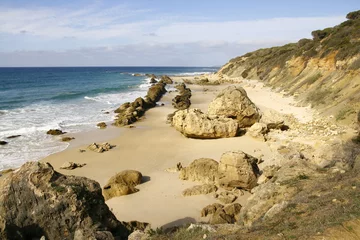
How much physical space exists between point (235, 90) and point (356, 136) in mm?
8780

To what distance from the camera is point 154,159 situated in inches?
669

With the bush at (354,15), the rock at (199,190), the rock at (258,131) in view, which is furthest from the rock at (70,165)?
the bush at (354,15)

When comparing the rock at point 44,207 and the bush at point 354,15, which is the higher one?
the bush at point 354,15

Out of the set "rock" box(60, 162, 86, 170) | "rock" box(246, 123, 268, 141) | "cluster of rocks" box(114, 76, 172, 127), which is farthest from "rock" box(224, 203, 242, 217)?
"cluster of rocks" box(114, 76, 172, 127)

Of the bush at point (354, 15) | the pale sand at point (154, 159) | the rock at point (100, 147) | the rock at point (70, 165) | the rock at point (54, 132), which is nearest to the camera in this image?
the pale sand at point (154, 159)

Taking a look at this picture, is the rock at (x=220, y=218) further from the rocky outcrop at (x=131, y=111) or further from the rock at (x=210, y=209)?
the rocky outcrop at (x=131, y=111)

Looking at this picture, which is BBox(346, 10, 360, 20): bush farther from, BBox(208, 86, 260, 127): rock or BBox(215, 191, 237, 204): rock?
BBox(215, 191, 237, 204): rock

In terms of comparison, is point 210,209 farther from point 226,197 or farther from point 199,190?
point 199,190

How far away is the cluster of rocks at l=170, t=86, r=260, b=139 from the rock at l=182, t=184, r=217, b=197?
23.6 ft

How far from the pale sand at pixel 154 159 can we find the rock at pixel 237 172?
55 cm

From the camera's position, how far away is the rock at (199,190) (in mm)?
12391

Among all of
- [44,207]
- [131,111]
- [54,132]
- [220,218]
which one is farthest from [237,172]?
[131,111]

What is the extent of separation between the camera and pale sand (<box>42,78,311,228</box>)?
37.5 feet

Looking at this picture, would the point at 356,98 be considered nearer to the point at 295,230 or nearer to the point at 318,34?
the point at 295,230
